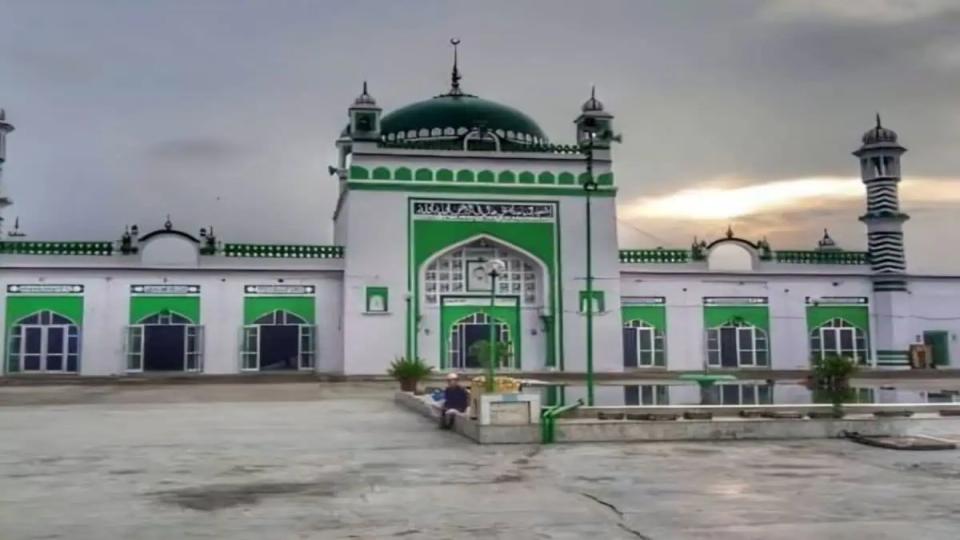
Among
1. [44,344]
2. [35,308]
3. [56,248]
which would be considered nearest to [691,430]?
[44,344]

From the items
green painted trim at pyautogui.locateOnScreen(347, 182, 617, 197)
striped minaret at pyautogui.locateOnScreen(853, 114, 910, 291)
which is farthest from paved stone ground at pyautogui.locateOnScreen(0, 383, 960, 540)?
striped minaret at pyautogui.locateOnScreen(853, 114, 910, 291)

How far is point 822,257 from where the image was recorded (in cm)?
2797

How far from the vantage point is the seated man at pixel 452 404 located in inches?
411

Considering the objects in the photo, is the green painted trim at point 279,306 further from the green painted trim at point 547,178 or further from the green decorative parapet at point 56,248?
the green painted trim at point 547,178

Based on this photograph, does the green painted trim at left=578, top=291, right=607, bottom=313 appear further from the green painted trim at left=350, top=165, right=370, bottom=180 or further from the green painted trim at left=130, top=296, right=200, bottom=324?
the green painted trim at left=130, top=296, right=200, bottom=324

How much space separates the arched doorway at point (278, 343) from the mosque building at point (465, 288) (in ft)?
0.18

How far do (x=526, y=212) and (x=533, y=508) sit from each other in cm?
2068

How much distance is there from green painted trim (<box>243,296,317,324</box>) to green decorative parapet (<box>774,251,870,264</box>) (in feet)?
47.6

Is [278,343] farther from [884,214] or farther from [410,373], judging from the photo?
[884,214]

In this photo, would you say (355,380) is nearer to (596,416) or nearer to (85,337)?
(85,337)

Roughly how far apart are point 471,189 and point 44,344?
1253 centimetres

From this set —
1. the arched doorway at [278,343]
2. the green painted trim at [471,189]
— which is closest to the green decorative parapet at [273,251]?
the arched doorway at [278,343]

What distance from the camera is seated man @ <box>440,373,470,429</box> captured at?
34.2ft

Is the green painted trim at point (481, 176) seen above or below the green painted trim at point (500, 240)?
above
